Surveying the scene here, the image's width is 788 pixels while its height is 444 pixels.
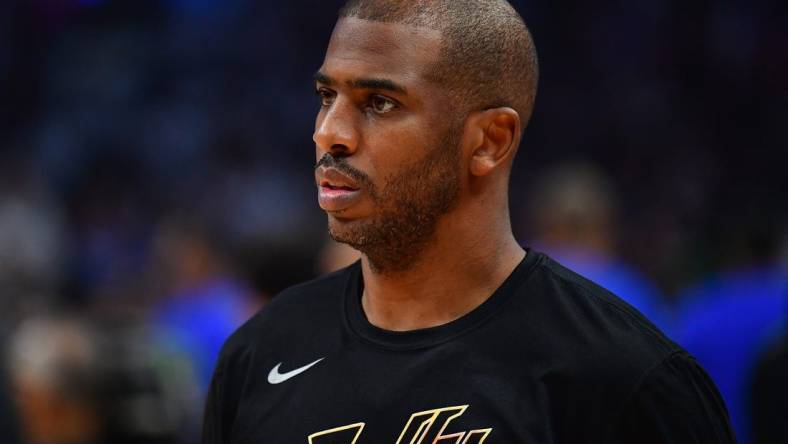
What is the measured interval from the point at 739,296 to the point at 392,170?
11.5 feet

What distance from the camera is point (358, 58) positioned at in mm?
3186

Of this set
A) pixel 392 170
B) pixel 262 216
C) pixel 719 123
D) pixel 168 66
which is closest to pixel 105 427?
pixel 392 170

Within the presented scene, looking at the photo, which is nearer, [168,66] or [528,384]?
[528,384]

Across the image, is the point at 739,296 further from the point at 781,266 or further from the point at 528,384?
the point at 528,384

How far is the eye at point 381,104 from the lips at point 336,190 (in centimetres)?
19

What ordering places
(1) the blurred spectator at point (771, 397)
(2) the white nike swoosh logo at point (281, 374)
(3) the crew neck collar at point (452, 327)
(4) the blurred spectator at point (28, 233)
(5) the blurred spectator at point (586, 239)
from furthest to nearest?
1. (4) the blurred spectator at point (28, 233)
2. (5) the blurred spectator at point (586, 239)
3. (1) the blurred spectator at point (771, 397)
4. (2) the white nike swoosh logo at point (281, 374)
5. (3) the crew neck collar at point (452, 327)

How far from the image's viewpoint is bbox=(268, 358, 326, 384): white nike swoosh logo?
342 cm

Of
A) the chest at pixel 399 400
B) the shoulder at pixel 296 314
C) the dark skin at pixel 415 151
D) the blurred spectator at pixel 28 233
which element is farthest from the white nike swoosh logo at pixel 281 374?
the blurred spectator at pixel 28 233

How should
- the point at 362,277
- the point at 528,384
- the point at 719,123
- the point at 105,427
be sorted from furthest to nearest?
the point at 719,123
the point at 105,427
the point at 362,277
the point at 528,384

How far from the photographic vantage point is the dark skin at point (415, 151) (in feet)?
10.3

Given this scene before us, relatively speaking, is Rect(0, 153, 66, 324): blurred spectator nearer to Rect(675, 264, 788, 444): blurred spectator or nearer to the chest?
Rect(675, 264, 788, 444): blurred spectator

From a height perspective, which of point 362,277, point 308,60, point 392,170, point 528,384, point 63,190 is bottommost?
point 528,384

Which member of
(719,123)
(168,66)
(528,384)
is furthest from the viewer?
(168,66)

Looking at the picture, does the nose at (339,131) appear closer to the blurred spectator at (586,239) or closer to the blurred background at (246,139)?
the blurred spectator at (586,239)
